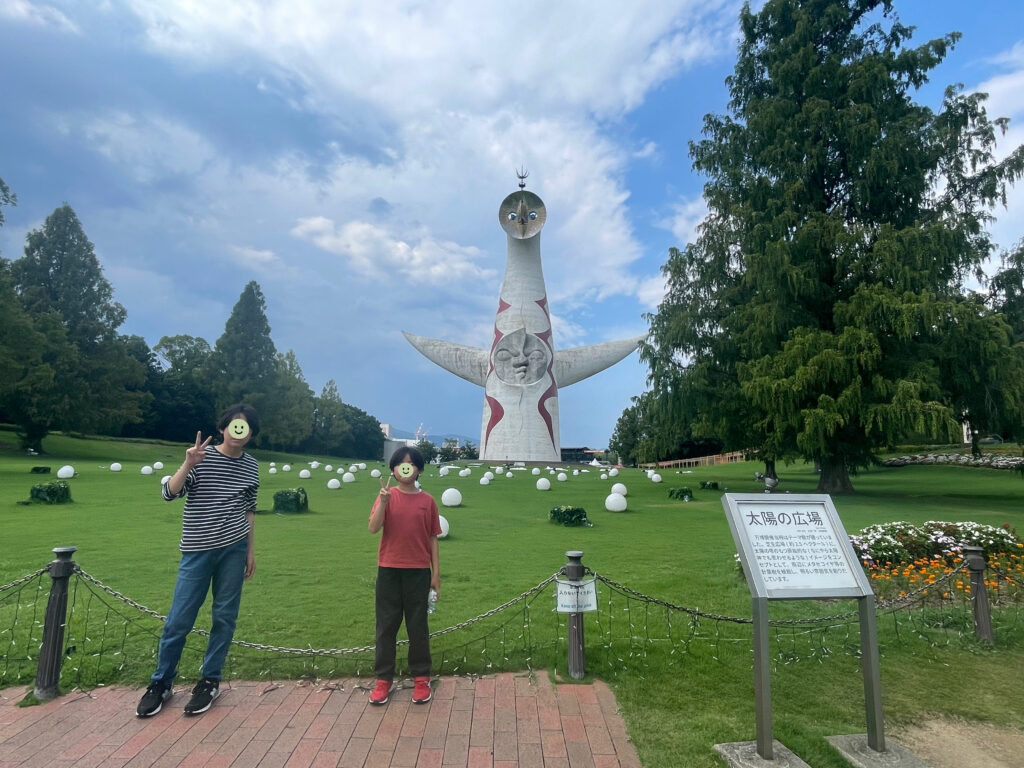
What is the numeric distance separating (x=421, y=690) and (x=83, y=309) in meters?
40.0

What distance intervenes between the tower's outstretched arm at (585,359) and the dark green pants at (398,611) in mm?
34426

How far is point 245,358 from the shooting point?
1752 inches

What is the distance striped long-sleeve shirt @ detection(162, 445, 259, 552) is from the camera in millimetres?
3863

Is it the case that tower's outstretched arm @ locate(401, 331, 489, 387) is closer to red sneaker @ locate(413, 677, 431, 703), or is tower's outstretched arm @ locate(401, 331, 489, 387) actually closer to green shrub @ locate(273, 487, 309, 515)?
green shrub @ locate(273, 487, 309, 515)

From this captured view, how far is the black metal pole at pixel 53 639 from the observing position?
13.2ft

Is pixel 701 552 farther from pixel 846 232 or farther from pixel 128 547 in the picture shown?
pixel 846 232

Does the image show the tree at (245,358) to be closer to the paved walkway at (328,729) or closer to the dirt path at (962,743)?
the paved walkway at (328,729)

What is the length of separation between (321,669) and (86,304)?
39.2 m

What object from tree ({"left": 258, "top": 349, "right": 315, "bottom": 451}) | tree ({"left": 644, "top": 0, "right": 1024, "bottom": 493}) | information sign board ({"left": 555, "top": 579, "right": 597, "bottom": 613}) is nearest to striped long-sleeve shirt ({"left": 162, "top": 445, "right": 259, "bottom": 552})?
information sign board ({"left": 555, "top": 579, "right": 597, "bottom": 613})

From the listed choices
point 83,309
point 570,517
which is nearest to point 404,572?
point 570,517

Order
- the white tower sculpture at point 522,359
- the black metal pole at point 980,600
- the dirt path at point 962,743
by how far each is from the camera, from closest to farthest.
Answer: the dirt path at point 962,743 < the black metal pole at point 980,600 < the white tower sculpture at point 522,359

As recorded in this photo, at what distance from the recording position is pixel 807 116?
679 inches

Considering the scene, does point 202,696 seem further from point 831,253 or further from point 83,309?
point 83,309

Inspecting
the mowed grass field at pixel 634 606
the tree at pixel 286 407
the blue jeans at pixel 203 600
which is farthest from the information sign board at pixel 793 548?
the tree at pixel 286 407
